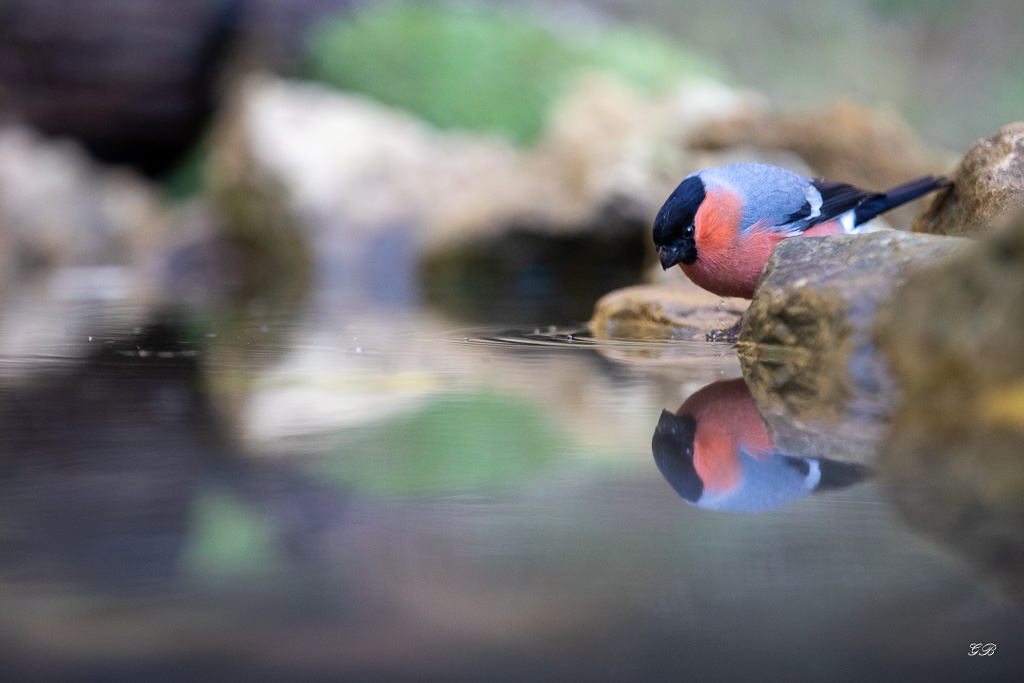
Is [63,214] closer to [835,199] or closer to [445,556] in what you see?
[835,199]

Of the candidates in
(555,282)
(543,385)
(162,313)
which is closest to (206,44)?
(555,282)

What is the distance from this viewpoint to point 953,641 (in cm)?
93

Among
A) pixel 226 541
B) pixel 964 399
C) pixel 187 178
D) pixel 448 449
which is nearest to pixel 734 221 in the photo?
pixel 964 399

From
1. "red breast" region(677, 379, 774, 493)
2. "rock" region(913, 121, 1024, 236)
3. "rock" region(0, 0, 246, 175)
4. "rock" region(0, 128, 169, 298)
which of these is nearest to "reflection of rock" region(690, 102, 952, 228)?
"rock" region(913, 121, 1024, 236)

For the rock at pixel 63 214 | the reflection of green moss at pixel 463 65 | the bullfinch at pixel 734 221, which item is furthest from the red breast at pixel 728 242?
the reflection of green moss at pixel 463 65

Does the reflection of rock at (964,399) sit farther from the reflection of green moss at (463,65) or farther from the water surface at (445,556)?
the reflection of green moss at (463,65)

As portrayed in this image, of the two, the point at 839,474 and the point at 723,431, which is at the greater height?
the point at 723,431

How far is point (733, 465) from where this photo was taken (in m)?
1.51

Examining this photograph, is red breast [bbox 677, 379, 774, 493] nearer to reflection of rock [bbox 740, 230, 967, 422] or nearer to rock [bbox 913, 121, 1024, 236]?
reflection of rock [bbox 740, 230, 967, 422]

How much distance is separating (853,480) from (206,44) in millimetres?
11708

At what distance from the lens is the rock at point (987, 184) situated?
2.74 m

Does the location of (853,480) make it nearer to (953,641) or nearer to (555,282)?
(953,641)

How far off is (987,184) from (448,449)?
6.18 feet

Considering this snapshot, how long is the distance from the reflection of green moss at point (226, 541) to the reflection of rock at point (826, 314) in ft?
3.44
